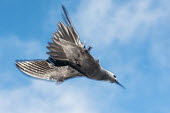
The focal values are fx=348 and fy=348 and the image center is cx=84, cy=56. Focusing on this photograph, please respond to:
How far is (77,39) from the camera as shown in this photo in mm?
31062

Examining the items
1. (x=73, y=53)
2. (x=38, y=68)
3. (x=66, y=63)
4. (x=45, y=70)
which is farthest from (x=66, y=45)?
(x=38, y=68)

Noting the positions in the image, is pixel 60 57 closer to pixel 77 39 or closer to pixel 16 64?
pixel 77 39

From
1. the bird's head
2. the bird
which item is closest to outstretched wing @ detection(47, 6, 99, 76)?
the bird

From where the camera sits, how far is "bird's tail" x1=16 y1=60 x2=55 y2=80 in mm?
32812

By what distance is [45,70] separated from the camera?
3319 centimetres

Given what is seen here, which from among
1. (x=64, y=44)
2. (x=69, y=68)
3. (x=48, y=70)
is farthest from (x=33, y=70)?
Result: (x=64, y=44)

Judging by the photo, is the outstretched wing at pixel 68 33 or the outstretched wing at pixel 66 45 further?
the outstretched wing at pixel 68 33

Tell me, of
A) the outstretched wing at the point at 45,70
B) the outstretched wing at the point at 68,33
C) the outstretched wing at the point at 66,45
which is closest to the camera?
the outstretched wing at the point at 66,45

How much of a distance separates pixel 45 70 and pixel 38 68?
2.27 feet

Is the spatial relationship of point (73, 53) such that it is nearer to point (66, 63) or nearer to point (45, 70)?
point (66, 63)

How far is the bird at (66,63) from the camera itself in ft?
97.0

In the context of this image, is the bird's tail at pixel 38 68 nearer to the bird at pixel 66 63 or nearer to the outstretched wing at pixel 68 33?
the bird at pixel 66 63

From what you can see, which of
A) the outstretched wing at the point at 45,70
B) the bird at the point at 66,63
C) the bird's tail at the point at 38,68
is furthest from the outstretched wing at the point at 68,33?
the bird's tail at the point at 38,68

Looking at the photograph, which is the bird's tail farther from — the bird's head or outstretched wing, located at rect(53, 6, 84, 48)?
the bird's head
